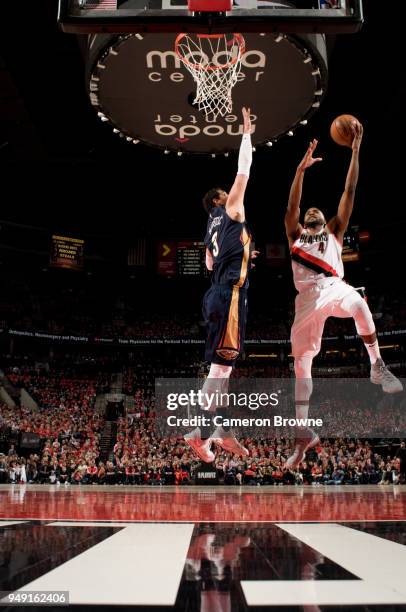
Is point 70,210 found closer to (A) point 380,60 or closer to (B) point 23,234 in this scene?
(B) point 23,234

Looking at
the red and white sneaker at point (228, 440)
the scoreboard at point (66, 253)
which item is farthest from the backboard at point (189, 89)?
the scoreboard at point (66, 253)

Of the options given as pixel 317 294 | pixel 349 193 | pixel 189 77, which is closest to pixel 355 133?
pixel 349 193

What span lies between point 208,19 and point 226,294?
214 centimetres

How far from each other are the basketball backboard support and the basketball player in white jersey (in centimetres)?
102

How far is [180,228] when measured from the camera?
29688 millimetres

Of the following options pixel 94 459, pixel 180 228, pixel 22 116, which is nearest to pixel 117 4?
pixel 22 116

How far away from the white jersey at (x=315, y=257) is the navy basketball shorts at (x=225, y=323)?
46cm

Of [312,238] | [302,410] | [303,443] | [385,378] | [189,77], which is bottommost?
[303,443]

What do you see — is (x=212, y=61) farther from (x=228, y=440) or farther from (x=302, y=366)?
(x=228, y=440)

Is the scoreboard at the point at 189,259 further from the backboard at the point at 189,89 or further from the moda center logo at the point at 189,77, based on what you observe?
the moda center logo at the point at 189,77

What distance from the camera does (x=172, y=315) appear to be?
36219mm

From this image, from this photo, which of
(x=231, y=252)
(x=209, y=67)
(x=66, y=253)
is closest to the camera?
(x=231, y=252)

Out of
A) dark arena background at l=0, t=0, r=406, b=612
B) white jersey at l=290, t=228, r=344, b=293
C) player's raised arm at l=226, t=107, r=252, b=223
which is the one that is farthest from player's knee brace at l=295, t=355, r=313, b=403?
dark arena background at l=0, t=0, r=406, b=612

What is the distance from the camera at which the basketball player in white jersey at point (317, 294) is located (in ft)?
11.3
